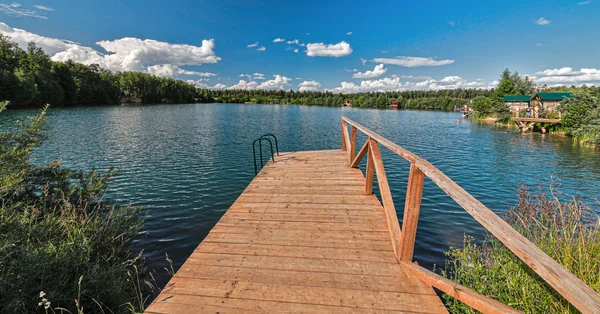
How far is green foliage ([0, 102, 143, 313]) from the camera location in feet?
9.98

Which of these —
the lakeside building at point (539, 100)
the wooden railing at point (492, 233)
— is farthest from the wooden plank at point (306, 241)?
the lakeside building at point (539, 100)

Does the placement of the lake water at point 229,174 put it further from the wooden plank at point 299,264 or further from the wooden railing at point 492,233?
the wooden railing at point 492,233

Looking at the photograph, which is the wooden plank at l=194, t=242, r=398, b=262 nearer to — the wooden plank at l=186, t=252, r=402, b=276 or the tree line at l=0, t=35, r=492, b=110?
the wooden plank at l=186, t=252, r=402, b=276

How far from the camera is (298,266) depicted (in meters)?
3.12

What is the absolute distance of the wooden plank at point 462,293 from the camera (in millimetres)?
2082

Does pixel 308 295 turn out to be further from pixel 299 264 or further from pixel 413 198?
pixel 413 198

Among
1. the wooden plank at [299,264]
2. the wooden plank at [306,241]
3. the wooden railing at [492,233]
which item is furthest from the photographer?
the wooden plank at [306,241]

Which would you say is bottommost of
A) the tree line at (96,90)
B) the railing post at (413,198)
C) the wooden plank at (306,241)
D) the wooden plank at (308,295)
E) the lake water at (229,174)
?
the lake water at (229,174)

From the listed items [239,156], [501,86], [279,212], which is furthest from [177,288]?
[501,86]

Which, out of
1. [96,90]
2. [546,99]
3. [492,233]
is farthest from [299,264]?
[96,90]

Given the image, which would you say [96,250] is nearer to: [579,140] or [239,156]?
[239,156]

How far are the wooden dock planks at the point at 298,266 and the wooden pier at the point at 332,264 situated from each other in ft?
0.03

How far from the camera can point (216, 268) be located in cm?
309

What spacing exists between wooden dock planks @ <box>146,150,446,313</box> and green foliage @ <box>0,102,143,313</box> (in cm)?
80
